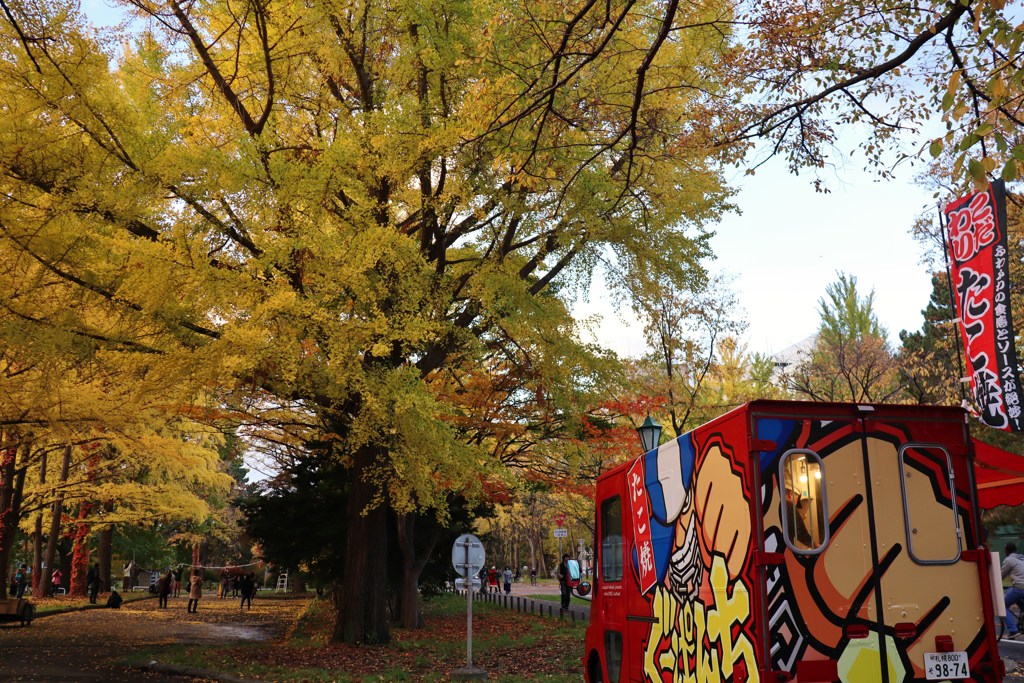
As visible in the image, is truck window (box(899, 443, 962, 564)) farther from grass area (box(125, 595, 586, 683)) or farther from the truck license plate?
grass area (box(125, 595, 586, 683))

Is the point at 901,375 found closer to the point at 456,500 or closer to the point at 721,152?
the point at 456,500

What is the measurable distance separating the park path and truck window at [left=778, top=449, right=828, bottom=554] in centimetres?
1083

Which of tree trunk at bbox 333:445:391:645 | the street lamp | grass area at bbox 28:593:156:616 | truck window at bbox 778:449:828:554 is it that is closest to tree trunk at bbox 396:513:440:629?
tree trunk at bbox 333:445:391:645

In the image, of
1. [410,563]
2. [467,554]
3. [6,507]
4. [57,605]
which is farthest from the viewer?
[57,605]

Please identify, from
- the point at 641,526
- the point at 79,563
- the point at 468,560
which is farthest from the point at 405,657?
the point at 79,563

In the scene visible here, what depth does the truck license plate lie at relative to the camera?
583 cm

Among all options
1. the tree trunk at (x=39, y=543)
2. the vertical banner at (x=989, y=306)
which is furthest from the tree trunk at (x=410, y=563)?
the tree trunk at (x=39, y=543)

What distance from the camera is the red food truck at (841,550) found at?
564 cm

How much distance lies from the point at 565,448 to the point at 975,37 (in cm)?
1270

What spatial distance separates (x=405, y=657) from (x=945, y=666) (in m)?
11.9

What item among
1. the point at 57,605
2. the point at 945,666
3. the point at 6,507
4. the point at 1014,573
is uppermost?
the point at 6,507

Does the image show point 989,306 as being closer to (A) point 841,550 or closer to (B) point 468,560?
(A) point 841,550

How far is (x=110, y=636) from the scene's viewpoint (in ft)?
66.2

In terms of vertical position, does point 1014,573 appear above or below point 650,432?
below
